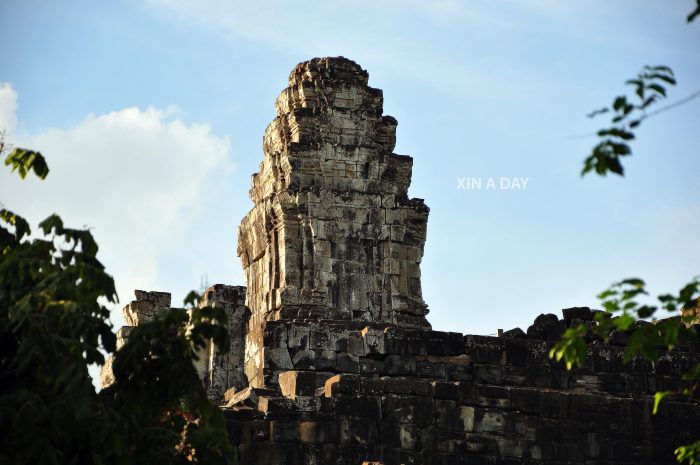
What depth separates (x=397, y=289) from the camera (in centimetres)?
3372

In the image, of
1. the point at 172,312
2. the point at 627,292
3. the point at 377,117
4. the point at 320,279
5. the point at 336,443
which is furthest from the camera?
the point at 377,117

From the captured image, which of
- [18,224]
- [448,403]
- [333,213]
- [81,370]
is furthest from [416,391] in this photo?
[333,213]

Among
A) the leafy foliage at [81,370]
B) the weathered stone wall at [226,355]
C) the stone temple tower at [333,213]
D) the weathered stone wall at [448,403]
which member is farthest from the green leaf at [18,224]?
the stone temple tower at [333,213]

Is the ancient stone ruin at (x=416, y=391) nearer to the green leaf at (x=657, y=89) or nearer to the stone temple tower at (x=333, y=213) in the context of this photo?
the stone temple tower at (x=333, y=213)

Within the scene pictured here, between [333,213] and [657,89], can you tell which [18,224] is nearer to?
[657,89]

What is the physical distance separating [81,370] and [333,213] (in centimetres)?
1994

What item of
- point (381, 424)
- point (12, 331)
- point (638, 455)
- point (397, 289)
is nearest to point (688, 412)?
point (638, 455)

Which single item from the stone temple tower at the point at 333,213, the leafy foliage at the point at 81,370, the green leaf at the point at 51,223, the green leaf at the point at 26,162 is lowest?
the leafy foliage at the point at 81,370

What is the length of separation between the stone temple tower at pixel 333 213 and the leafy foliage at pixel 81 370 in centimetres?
1658

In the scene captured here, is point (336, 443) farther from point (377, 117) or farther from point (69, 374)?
point (377, 117)

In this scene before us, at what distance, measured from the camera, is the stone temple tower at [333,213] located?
109 ft

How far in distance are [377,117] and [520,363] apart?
1177 cm

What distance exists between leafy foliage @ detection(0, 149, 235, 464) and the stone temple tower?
54.4 ft

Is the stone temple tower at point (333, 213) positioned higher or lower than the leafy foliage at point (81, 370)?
higher
